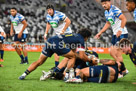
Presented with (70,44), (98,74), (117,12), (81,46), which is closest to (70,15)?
(117,12)

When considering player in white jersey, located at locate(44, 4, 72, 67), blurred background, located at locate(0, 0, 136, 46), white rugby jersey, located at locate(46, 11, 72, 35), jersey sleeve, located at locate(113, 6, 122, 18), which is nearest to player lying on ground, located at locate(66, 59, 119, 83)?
jersey sleeve, located at locate(113, 6, 122, 18)

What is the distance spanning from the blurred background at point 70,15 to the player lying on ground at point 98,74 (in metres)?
17.3

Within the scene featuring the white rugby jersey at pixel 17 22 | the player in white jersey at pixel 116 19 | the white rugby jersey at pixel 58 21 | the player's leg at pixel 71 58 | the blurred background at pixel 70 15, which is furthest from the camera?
the blurred background at pixel 70 15

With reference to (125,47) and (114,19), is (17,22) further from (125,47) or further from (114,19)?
(125,47)

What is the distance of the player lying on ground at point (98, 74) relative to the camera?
5.66 m

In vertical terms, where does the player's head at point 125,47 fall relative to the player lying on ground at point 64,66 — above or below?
above

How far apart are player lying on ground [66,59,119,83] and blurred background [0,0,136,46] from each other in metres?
17.3

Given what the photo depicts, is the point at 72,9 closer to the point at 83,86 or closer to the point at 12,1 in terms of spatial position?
the point at 12,1

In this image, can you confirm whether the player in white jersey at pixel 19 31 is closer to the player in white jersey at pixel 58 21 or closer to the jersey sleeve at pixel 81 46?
the player in white jersey at pixel 58 21

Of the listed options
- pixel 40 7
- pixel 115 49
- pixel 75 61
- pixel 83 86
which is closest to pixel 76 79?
pixel 83 86

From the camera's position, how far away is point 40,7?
99.2 feet

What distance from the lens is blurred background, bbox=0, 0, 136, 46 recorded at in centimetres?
2545

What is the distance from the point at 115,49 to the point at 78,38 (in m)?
2.35

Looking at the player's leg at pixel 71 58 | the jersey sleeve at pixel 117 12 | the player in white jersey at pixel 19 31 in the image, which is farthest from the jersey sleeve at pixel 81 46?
the player in white jersey at pixel 19 31
